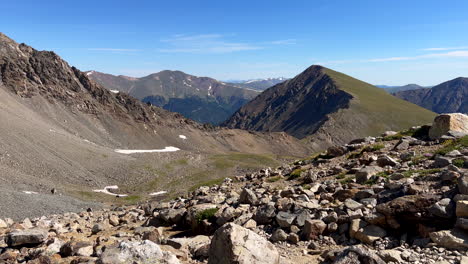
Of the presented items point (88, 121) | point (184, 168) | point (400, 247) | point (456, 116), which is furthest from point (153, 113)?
point (400, 247)

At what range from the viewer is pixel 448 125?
2677 centimetres

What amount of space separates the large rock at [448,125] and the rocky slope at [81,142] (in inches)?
1943

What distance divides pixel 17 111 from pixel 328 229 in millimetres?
123559

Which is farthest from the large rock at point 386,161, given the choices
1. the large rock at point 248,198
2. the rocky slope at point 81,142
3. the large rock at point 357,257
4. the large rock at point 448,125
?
the rocky slope at point 81,142

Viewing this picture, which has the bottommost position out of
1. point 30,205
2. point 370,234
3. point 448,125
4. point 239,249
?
point 30,205

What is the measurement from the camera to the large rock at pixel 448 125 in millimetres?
26717

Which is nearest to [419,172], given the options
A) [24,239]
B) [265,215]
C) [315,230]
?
[315,230]

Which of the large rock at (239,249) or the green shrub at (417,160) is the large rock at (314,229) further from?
the green shrub at (417,160)

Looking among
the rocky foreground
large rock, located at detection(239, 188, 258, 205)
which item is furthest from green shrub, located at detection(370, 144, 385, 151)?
large rock, located at detection(239, 188, 258, 205)

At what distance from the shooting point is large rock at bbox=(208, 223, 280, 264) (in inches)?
334

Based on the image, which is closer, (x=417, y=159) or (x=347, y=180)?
(x=347, y=180)

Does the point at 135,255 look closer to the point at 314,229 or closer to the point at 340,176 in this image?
the point at 314,229

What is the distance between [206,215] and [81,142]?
105706 millimetres

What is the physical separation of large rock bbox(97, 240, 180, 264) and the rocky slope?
42.5 meters
